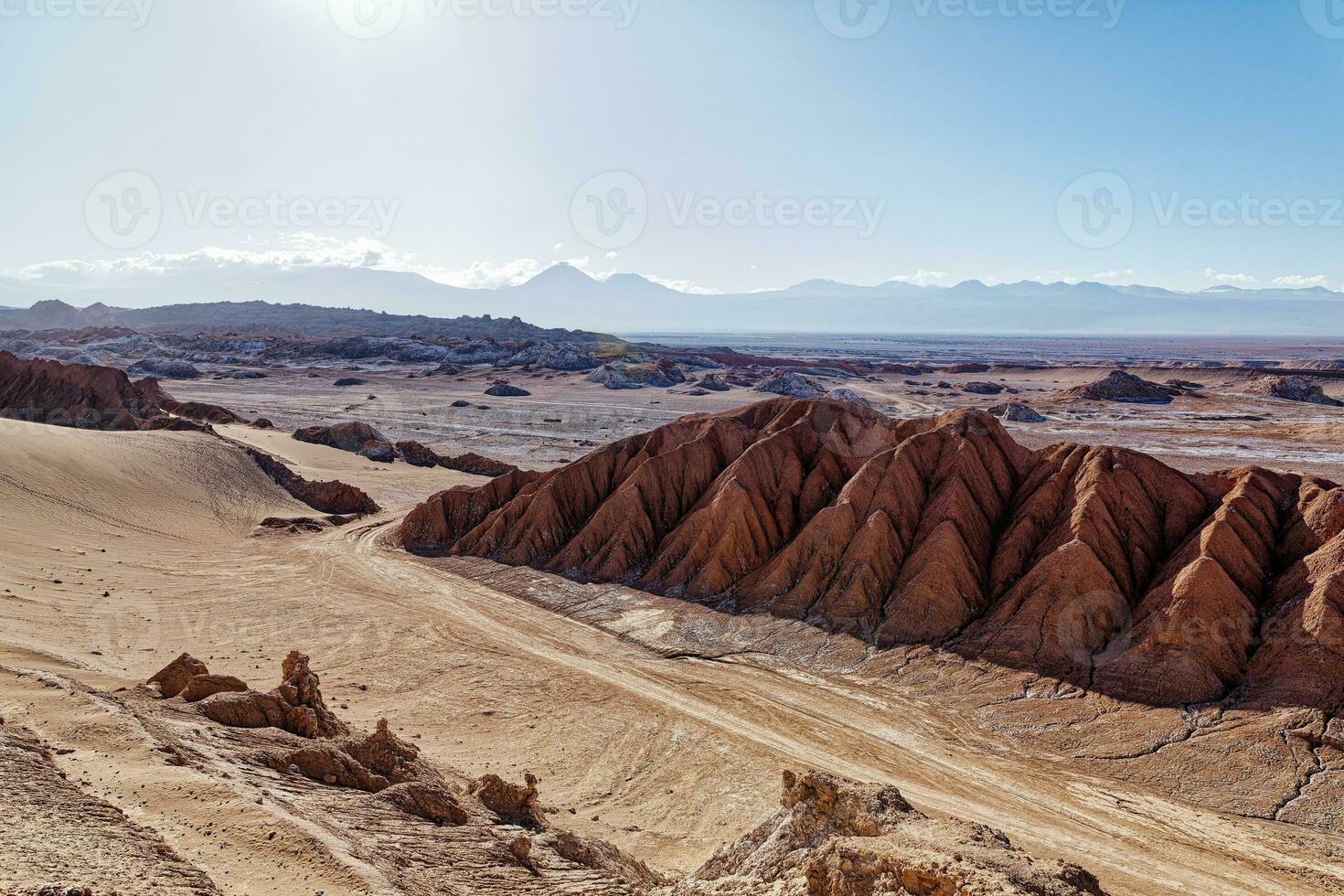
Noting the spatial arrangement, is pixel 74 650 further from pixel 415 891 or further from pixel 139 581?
pixel 415 891

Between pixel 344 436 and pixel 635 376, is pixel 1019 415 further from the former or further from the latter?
pixel 344 436

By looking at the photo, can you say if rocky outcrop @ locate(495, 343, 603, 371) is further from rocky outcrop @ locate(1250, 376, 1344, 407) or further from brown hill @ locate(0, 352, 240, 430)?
rocky outcrop @ locate(1250, 376, 1344, 407)

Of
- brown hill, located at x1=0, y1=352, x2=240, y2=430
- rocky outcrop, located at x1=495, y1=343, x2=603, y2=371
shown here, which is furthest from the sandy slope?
rocky outcrop, located at x1=495, y1=343, x2=603, y2=371

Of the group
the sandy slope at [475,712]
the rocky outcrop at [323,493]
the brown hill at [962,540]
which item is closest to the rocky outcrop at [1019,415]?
the brown hill at [962,540]

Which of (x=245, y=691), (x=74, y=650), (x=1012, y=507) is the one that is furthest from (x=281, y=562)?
(x=1012, y=507)

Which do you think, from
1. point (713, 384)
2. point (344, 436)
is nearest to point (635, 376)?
point (713, 384)

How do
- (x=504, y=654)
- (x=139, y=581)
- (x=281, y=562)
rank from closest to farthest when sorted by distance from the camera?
(x=504, y=654) → (x=139, y=581) → (x=281, y=562)
